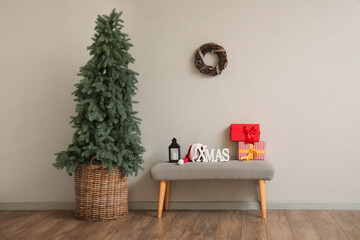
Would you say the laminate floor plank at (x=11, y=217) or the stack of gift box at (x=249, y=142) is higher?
the stack of gift box at (x=249, y=142)

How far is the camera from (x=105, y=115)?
12.6ft

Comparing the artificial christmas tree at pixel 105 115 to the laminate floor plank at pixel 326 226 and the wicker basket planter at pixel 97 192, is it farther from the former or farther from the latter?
the laminate floor plank at pixel 326 226

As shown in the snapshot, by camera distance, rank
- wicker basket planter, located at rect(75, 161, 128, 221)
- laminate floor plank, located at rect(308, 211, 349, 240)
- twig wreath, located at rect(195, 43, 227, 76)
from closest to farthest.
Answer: laminate floor plank, located at rect(308, 211, 349, 240) < wicker basket planter, located at rect(75, 161, 128, 221) < twig wreath, located at rect(195, 43, 227, 76)

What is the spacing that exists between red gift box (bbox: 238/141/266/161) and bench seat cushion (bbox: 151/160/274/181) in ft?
0.48

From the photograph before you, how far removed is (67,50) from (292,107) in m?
2.20

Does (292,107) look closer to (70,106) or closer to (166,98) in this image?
(166,98)

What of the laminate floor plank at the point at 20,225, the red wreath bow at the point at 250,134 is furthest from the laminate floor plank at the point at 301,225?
the laminate floor plank at the point at 20,225

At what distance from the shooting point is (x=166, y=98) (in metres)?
4.34

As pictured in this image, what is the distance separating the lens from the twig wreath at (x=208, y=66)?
4199 millimetres

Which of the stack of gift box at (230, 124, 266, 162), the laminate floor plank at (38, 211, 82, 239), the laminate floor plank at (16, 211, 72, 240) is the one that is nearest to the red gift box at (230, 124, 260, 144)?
the stack of gift box at (230, 124, 266, 162)

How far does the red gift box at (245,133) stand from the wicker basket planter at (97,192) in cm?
108

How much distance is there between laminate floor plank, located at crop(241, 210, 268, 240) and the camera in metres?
3.35

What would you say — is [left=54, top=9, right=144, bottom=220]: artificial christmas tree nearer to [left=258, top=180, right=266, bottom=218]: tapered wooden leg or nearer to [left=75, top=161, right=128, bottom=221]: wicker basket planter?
[left=75, top=161, right=128, bottom=221]: wicker basket planter

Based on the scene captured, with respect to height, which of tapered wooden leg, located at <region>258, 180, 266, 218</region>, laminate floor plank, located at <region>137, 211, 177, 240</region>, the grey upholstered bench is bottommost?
laminate floor plank, located at <region>137, 211, 177, 240</region>
